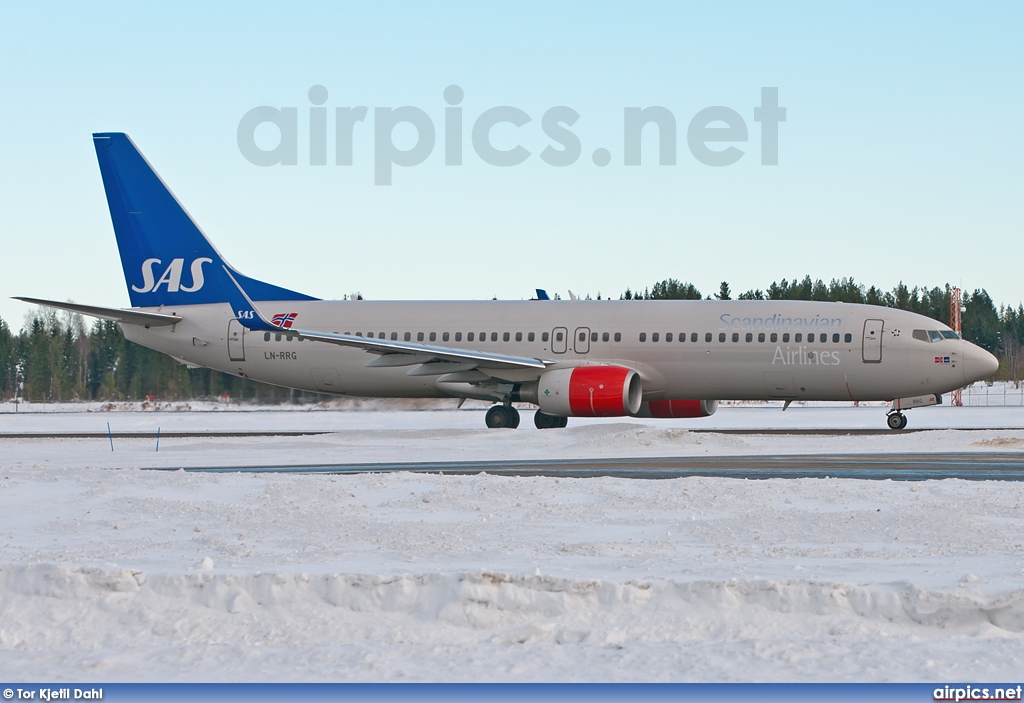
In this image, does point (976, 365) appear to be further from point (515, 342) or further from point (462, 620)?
point (462, 620)

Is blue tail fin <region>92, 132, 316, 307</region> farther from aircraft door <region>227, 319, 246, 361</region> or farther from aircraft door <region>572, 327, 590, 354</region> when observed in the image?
aircraft door <region>572, 327, 590, 354</region>

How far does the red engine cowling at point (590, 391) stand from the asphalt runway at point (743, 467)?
697cm

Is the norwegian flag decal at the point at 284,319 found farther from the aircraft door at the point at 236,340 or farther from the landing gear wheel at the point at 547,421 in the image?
the landing gear wheel at the point at 547,421

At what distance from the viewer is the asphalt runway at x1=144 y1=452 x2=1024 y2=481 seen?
1802cm

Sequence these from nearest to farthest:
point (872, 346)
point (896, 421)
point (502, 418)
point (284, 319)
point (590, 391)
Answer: point (590, 391) < point (872, 346) < point (896, 421) < point (502, 418) < point (284, 319)

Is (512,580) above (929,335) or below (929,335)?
below

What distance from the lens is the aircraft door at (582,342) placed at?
104ft

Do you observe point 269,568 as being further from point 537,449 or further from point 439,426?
point 439,426

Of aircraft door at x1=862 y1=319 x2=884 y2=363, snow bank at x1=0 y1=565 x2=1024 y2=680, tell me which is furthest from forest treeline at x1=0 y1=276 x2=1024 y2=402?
snow bank at x1=0 y1=565 x2=1024 y2=680

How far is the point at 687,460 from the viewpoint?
2144 centimetres

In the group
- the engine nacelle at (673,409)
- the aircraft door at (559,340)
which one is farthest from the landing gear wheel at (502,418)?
the engine nacelle at (673,409)

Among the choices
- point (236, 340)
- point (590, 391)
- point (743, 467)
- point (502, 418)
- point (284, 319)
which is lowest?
point (743, 467)

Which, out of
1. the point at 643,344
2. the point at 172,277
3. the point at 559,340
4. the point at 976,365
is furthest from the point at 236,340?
the point at 976,365

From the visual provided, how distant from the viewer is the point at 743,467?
64.1ft
